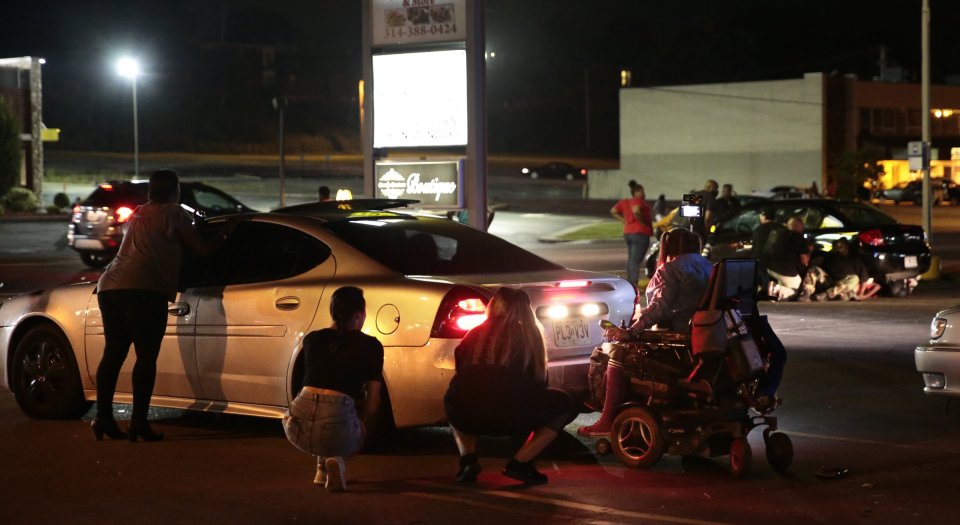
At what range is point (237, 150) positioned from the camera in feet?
322

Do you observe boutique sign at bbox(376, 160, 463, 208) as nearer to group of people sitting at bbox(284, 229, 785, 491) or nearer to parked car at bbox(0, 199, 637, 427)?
parked car at bbox(0, 199, 637, 427)

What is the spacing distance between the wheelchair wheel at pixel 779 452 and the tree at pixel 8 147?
41034 millimetres

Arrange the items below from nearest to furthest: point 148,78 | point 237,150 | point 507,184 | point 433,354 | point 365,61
→ point 433,354
point 365,61
point 507,184
point 237,150
point 148,78

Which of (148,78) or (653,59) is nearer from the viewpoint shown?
(148,78)

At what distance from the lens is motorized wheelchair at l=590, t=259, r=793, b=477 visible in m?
7.66

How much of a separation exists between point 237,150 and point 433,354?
92411 millimetres

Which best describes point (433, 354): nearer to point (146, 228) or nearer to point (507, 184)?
point (146, 228)

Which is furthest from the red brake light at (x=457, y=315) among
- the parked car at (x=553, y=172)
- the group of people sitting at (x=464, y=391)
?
the parked car at (x=553, y=172)

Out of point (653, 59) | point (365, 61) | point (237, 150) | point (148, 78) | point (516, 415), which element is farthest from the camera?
point (653, 59)

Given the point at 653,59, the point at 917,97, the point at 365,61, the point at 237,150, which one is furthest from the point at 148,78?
the point at 365,61

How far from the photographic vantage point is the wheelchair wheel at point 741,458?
751 centimetres

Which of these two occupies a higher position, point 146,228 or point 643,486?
point 146,228

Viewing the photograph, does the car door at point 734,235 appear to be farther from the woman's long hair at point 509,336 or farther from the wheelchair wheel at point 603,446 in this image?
the woman's long hair at point 509,336

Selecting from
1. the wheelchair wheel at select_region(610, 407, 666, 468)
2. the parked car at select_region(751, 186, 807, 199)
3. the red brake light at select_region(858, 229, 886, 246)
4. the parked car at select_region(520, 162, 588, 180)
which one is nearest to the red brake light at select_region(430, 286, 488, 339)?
the wheelchair wheel at select_region(610, 407, 666, 468)
